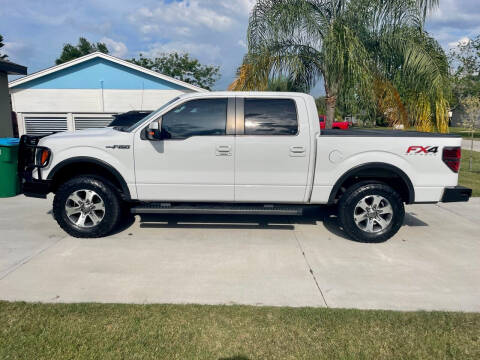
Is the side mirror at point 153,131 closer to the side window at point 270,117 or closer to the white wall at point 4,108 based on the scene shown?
the side window at point 270,117

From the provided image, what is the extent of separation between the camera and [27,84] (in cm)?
1448

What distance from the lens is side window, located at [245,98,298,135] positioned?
4887 millimetres

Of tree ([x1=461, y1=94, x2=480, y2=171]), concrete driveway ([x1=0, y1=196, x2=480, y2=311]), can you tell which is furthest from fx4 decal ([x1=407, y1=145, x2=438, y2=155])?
tree ([x1=461, y1=94, x2=480, y2=171])

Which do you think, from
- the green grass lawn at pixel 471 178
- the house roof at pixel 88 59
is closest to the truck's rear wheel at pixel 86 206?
the green grass lawn at pixel 471 178

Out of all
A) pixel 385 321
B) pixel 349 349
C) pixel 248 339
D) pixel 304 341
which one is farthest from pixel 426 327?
pixel 248 339

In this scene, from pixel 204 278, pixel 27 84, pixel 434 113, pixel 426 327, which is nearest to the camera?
pixel 426 327

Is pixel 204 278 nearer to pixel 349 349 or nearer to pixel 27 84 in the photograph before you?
pixel 349 349

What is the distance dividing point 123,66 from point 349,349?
14.8 metres

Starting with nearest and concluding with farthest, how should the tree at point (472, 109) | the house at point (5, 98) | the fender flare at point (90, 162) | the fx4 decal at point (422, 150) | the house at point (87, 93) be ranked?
the fx4 decal at point (422, 150), the fender flare at point (90, 162), the house at point (5, 98), the tree at point (472, 109), the house at point (87, 93)

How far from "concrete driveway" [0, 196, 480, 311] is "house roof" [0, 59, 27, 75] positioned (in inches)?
225

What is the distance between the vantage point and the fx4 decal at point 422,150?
Answer: 4.79m

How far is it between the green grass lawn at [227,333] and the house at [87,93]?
12.5m

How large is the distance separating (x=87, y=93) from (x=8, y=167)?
8.61 meters

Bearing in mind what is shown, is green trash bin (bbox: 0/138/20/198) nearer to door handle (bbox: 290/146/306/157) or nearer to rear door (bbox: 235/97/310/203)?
rear door (bbox: 235/97/310/203)
